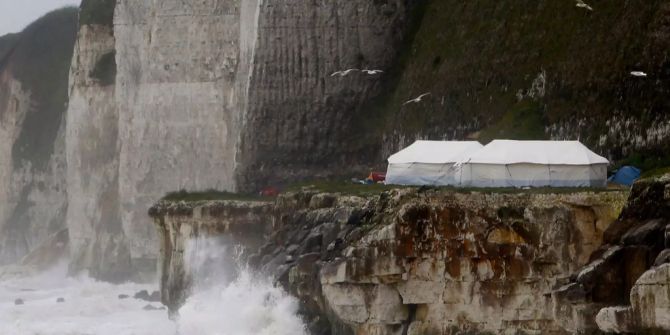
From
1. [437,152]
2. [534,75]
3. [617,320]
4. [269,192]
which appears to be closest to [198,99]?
[269,192]

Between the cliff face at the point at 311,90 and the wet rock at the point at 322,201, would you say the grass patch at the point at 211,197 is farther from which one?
the wet rock at the point at 322,201

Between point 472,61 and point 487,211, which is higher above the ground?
point 472,61

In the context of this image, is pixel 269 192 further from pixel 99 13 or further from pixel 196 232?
pixel 99 13

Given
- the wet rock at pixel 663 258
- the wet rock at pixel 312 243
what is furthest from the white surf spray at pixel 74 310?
the wet rock at pixel 663 258

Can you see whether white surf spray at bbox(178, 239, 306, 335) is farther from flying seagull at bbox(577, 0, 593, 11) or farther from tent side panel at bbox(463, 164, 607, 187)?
flying seagull at bbox(577, 0, 593, 11)

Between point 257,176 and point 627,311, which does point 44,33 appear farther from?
point 627,311

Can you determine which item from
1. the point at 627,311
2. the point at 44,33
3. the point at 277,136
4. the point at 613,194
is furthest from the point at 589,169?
the point at 44,33
